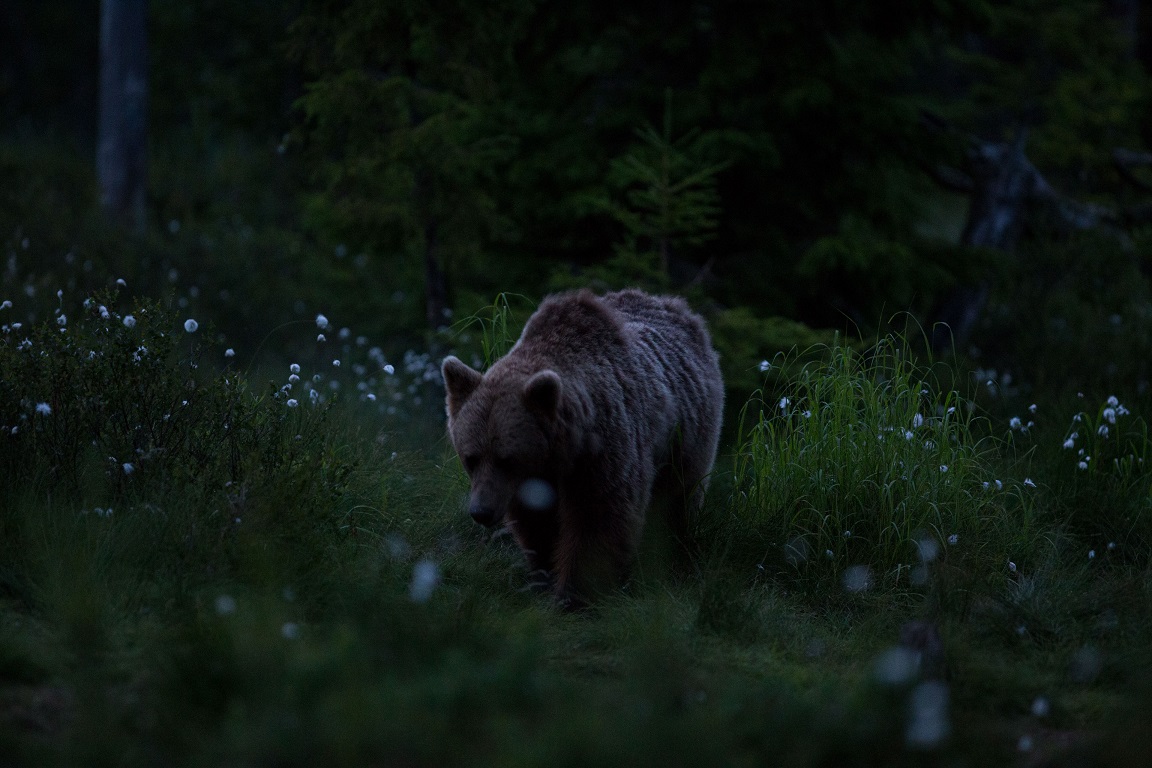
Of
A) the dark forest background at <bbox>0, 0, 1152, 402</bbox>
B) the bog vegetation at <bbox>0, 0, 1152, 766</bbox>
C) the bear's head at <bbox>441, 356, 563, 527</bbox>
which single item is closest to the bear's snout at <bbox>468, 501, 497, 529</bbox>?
the bear's head at <bbox>441, 356, 563, 527</bbox>

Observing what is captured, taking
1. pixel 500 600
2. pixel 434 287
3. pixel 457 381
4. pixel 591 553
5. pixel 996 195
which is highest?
pixel 996 195

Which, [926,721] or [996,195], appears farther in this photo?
[996,195]

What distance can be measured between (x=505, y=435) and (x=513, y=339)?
79.6 inches

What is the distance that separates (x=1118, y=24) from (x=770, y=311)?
8.44 m

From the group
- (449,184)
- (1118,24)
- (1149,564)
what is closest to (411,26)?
(449,184)

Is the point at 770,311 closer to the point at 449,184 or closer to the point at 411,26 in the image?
the point at 449,184

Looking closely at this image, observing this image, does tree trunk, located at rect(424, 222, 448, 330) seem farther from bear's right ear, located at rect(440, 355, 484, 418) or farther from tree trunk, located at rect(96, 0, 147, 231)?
tree trunk, located at rect(96, 0, 147, 231)

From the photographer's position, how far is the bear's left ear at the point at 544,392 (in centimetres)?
473

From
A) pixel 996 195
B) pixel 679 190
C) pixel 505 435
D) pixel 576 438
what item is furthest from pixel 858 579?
pixel 996 195

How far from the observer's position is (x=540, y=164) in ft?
30.0

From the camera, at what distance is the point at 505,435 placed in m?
4.80

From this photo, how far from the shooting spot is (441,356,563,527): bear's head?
4758 millimetres

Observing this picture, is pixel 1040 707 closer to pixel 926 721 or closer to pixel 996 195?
pixel 926 721

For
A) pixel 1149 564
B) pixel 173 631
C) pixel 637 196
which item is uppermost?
pixel 637 196
